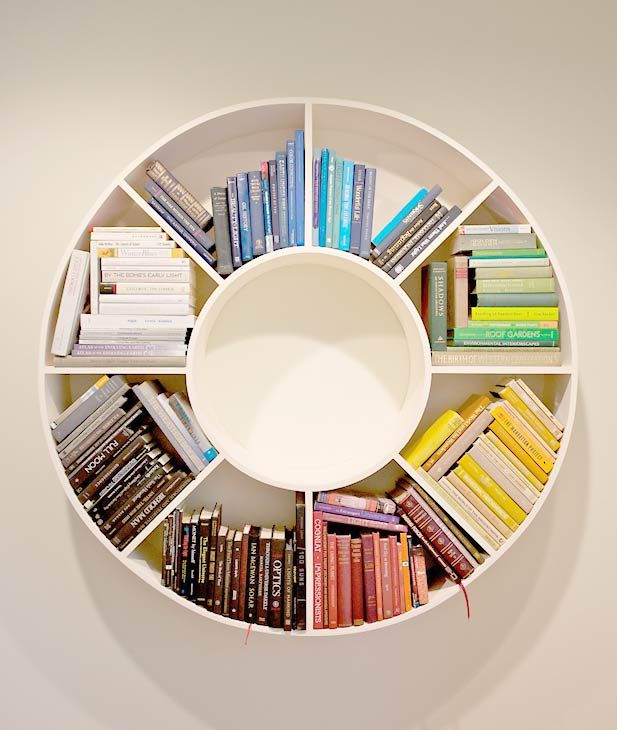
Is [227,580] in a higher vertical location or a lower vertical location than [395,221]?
lower

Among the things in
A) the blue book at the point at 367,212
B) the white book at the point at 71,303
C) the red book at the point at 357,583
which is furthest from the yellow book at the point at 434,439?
the white book at the point at 71,303

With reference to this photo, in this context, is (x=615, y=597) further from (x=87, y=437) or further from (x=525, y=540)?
(x=87, y=437)

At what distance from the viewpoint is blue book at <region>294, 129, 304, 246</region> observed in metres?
1.57

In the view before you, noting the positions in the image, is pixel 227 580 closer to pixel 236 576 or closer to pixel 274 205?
pixel 236 576

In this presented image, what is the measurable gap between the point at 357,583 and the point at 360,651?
33 centimetres

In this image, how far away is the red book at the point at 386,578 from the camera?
5.24ft

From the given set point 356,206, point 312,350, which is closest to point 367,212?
point 356,206

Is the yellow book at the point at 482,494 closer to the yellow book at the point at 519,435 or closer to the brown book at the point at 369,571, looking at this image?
the yellow book at the point at 519,435

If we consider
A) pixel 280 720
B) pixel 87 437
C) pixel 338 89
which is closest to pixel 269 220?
pixel 338 89

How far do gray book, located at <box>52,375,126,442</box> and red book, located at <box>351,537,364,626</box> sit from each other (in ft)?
2.27

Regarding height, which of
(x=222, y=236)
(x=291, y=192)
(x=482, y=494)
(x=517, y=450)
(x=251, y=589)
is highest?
(x=291, y=192)

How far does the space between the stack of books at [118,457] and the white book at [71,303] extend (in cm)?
12

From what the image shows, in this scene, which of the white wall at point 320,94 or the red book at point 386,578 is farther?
the white wall at point 320,94

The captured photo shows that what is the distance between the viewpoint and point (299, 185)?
61.9 inches
